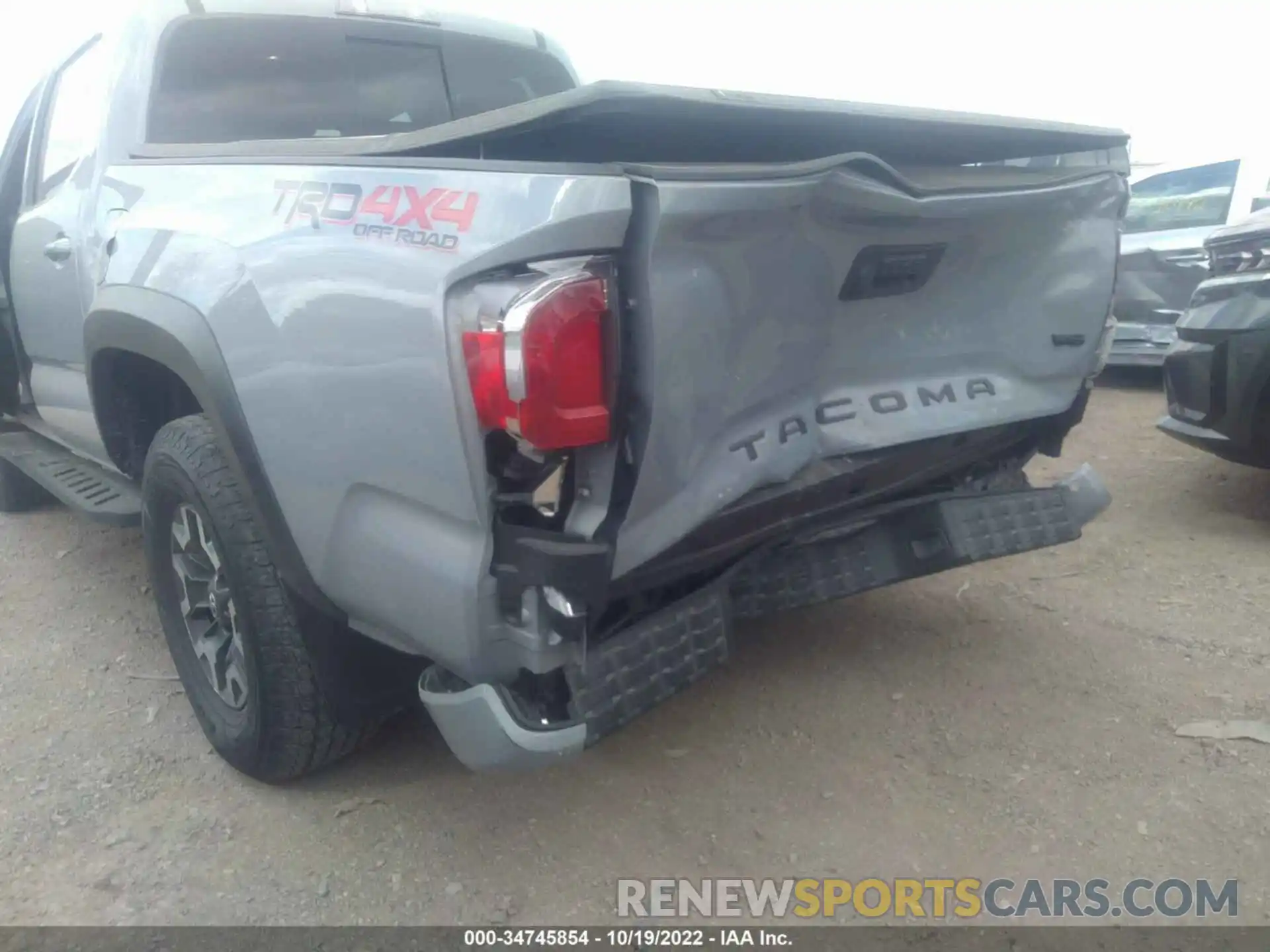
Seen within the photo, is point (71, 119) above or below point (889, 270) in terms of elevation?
above

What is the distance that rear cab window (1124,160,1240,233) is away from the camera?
7.57 metres

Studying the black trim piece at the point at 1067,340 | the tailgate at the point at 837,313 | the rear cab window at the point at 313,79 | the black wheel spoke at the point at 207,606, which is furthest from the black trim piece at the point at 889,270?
the rear cab window at the point at 313,79

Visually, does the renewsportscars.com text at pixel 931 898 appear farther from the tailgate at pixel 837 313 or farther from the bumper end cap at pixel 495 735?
the tailgate at pixel 837 313

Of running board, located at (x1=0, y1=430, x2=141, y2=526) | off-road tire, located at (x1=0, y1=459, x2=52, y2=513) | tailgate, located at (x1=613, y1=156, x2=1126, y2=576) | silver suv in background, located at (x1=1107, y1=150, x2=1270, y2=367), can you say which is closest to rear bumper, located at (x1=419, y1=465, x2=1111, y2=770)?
tailgate, located at (x1=613, y1=156, x2=1126, y2=576)

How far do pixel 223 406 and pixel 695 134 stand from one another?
119 cm

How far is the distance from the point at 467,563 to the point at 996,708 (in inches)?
74.8

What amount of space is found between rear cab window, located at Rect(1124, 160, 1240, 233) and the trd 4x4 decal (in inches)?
280

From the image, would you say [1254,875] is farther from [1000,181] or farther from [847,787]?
[1000,181]

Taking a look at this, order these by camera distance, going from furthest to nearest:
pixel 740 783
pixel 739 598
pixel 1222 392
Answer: pixel 1222 392 → pixel 740 783 → pixel 739 598

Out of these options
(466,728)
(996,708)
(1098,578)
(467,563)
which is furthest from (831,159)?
(1098,578)

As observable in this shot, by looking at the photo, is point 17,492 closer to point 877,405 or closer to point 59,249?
point 59,249

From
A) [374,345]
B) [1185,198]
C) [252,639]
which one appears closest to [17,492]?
[252,639]

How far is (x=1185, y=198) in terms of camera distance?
7738mm

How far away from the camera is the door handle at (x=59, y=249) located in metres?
3.25
